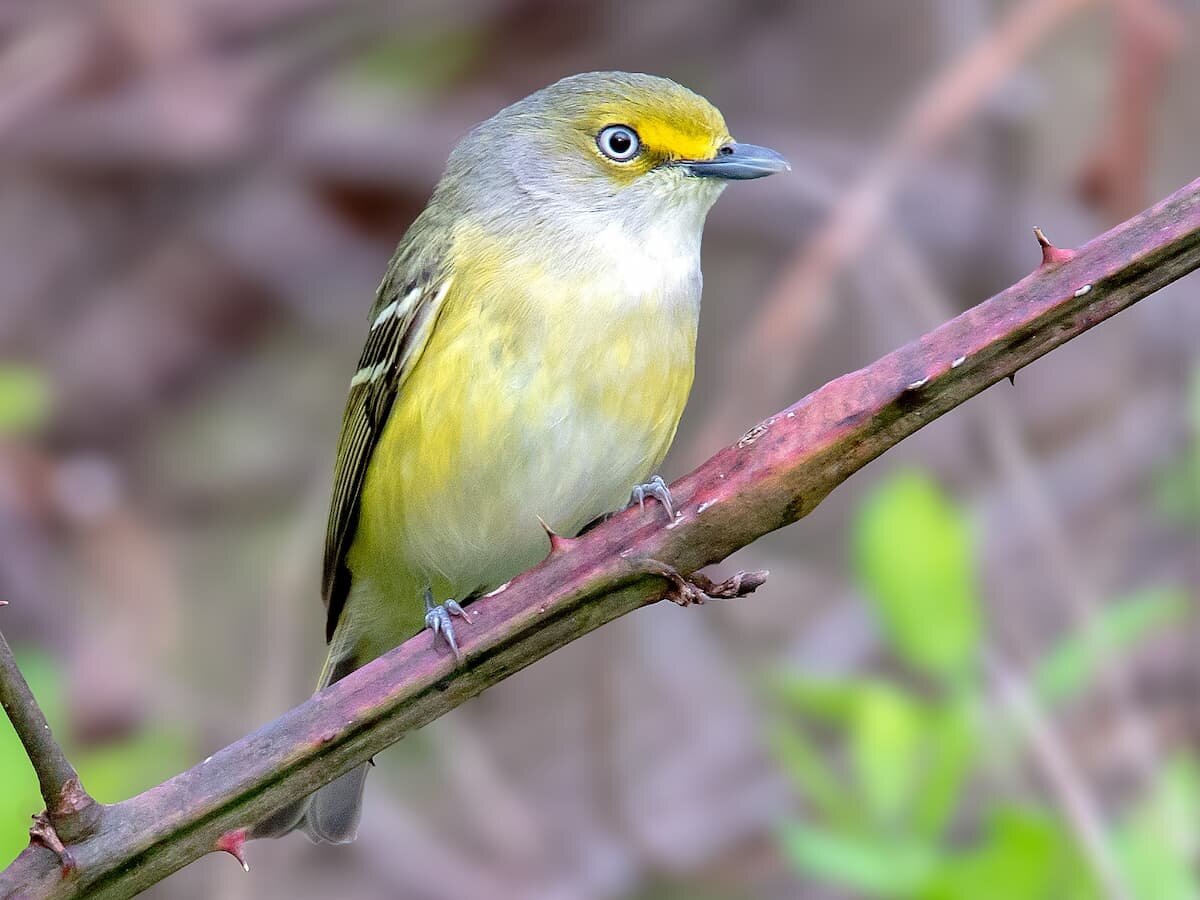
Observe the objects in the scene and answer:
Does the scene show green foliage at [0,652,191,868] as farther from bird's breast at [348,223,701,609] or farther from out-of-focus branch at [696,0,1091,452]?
out-of-focus branch at [696,0,1091,452]

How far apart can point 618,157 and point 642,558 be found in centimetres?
183

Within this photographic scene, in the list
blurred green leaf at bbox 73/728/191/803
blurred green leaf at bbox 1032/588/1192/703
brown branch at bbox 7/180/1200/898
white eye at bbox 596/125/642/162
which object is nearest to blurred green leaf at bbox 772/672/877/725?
blurred green leaf at bbox 1032/588/1192/703

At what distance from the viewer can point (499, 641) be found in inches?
104

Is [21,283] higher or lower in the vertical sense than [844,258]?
higher

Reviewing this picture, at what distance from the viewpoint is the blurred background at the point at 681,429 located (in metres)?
5.59

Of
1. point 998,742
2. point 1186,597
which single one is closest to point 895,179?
point 1186,597

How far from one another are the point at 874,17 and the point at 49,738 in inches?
231

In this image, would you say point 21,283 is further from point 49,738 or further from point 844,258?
point 49,738

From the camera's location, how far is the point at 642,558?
103 inches

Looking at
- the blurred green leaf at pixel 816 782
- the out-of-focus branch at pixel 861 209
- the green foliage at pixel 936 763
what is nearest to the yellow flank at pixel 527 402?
the green foliage at pixel 936 763

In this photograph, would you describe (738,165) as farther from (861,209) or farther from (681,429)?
(681,429)

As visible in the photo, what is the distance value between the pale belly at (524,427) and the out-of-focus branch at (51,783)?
5.20 ft

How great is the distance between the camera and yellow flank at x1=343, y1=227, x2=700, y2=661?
377cm

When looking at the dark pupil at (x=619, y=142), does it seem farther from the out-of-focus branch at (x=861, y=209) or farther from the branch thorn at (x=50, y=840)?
the branch thorn at (x=50, y=840)
